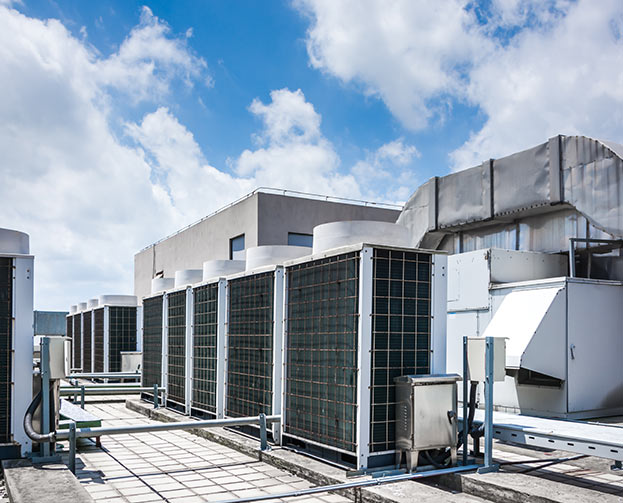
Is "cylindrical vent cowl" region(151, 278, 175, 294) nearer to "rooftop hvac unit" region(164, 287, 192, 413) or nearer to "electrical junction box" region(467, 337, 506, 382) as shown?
"rooftop hvac unit" region(164, 287, 192, 413)

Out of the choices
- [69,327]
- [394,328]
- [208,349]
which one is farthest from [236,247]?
[394,328]

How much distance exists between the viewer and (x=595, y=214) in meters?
12.0

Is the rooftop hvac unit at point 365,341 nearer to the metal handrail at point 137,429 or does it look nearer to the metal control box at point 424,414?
the metal control box at point 424,414

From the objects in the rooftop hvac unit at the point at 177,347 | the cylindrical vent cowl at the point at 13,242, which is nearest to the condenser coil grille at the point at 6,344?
the cylindrical vent cowl at the point at 13,242

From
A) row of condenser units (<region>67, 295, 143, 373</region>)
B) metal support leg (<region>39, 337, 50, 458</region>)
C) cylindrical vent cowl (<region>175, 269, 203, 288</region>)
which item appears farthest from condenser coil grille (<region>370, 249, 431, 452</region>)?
row of condenser units (<region>67, 295, 143, 373</region>)

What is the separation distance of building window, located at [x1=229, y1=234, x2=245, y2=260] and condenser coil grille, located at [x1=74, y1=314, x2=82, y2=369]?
25.5 ft

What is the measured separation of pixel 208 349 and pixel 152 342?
425 centimetres

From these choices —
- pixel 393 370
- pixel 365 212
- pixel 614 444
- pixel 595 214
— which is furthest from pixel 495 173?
pixel 365 212

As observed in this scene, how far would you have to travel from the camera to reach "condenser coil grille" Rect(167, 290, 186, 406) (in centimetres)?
1346

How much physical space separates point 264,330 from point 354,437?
2.97m

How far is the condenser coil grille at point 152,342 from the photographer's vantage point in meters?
15.2

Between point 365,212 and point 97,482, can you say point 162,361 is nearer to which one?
point 97,482

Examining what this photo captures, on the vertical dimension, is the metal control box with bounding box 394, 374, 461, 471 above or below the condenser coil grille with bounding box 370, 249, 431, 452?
below

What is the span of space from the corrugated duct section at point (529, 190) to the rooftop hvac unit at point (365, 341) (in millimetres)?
5615
